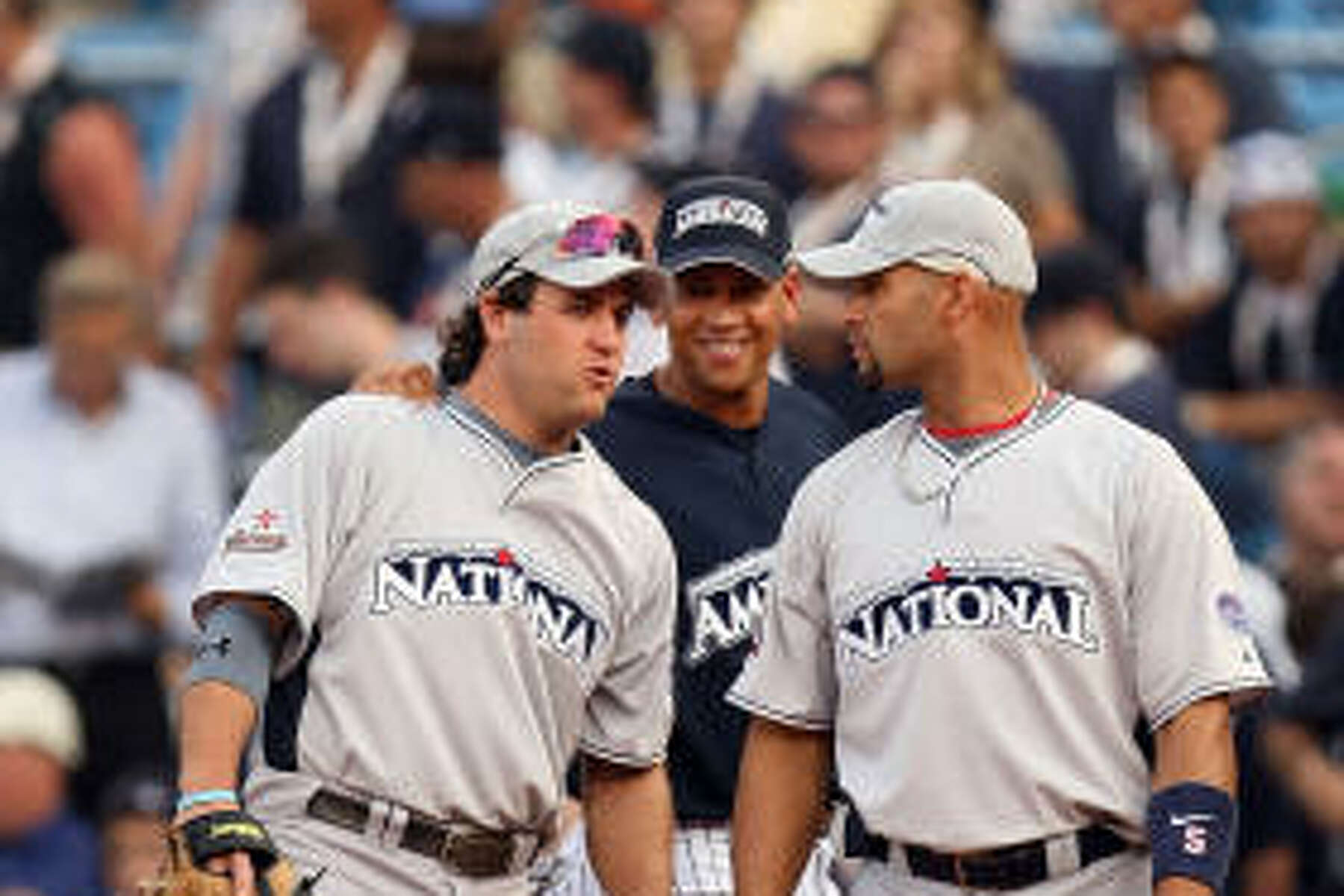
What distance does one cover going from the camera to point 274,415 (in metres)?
10.7

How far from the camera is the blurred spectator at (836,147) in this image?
37.0 feet

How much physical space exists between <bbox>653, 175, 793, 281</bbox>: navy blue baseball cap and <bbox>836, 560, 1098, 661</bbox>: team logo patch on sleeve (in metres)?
1.17

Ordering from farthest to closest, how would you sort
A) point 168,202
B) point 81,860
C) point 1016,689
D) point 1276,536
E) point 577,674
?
point 168,202, point 1276,536, point 81,860, point 577,674, point 1016,689

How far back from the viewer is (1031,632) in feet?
20.2

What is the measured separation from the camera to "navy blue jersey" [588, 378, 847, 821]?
727 cm

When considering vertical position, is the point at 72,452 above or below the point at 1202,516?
above

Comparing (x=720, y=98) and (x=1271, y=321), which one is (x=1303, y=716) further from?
(x=720, y=98)

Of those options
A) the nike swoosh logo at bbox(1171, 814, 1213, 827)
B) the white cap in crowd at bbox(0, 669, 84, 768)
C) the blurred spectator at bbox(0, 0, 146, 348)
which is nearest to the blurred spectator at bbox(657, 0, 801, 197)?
the blurred spectator at bbox(0, 0, 146, 348)

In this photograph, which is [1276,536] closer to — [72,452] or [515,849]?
[72,452]

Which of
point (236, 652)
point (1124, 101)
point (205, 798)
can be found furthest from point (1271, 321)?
point (205, 798)

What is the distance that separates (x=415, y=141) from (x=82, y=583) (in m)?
1.76

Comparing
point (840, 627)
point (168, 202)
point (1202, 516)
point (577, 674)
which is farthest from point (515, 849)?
point (168, 202)

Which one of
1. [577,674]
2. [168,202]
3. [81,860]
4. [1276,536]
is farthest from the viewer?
[168,202]

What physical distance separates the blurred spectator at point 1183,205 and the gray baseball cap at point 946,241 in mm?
5379
